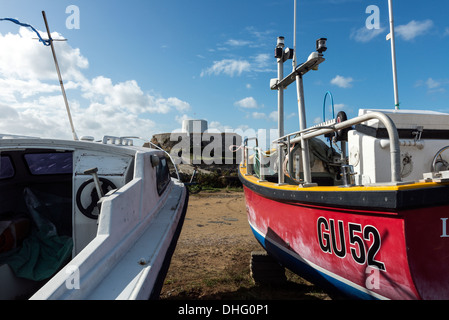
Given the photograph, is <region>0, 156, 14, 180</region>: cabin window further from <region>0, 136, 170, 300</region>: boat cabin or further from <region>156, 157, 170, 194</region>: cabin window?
<region>156, 157, 170, 194</region>: cabin window

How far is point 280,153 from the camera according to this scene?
11.7 feet

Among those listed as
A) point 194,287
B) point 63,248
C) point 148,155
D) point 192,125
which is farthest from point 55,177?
point 192,125

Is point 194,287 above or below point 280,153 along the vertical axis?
below

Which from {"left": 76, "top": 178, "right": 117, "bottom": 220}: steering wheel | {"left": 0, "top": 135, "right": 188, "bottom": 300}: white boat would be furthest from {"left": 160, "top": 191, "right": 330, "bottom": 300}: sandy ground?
{"left": 76, "top": 178, "right": 117, "bottom": 220}: steering wheel

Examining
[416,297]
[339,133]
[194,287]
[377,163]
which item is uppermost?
[339,133]

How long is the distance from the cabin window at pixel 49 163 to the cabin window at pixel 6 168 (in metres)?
0.22

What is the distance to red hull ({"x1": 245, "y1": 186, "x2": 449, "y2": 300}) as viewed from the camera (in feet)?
6.38

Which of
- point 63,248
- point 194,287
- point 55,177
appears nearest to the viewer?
point 63,248

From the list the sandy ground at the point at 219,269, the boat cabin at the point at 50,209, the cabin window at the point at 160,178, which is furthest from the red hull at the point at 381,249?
the cabin window at the point at 160,178

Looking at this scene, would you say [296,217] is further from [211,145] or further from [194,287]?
[211,145]

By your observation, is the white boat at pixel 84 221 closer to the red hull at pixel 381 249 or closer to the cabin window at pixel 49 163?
the cabin window at pixel 49 163

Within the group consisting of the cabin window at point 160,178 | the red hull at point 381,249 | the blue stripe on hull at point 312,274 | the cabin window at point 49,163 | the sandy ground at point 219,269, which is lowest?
the sandy ground at point 219,269

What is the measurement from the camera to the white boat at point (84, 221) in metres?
1.90
